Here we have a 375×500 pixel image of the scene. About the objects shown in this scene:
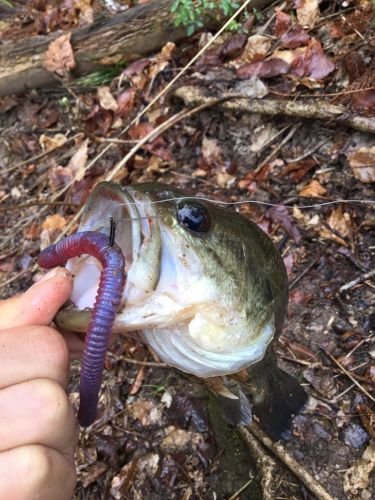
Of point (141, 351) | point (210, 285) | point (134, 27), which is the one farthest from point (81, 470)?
point (134, 27)

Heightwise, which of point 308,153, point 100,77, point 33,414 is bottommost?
point 308,153

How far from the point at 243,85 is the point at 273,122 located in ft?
1.11

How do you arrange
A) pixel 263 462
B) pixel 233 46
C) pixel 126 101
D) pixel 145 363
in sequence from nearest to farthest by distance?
pixel 263 462 → pixel 145 363 → pixel 233 46 → pixel 126 101

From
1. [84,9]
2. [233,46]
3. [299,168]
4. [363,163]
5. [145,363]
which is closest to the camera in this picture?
[363,163]

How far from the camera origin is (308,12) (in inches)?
143

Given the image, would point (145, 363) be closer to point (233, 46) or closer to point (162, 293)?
point (162, 293)

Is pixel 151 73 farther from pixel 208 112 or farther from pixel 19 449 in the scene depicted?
pixel 19 449

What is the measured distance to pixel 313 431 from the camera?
2.72 metres

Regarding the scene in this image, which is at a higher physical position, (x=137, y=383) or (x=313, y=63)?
(x=313, y=63)

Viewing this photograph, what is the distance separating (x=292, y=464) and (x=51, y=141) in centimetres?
336

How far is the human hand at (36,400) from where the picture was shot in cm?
139

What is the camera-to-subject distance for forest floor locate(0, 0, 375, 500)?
2779 mm

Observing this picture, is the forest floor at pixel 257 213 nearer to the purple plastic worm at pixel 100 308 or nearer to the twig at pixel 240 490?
the twig at pixel 240 490

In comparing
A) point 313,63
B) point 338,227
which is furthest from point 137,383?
point 313,63
